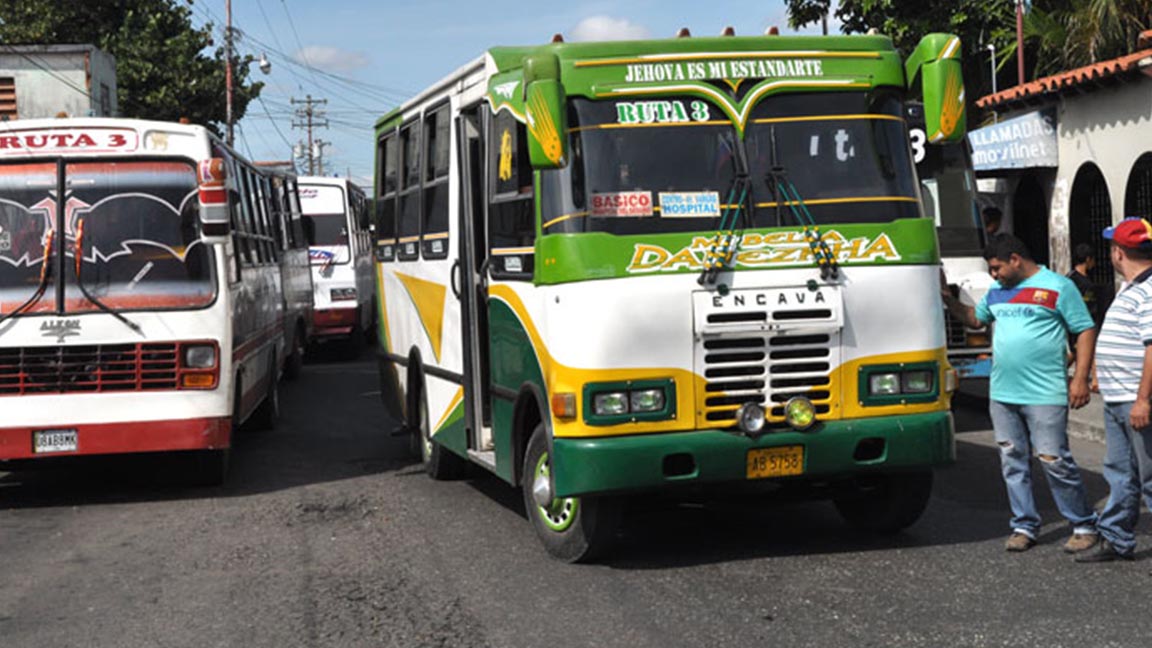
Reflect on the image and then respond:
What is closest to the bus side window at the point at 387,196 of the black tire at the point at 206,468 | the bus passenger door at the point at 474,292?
the black tire at the point at 206,468

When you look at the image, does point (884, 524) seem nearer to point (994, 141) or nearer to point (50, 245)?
point (50, 245)

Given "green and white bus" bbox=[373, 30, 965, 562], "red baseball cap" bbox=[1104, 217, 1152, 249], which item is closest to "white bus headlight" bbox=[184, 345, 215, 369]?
"green and white bus" bbox=[373, 30, 965, 562]

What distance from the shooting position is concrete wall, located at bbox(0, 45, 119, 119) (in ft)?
105

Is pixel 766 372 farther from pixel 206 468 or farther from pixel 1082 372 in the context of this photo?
pixel 206 468

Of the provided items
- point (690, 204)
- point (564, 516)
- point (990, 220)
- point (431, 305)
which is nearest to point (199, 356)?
point (431, 305)

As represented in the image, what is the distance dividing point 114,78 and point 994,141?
22.8 meters

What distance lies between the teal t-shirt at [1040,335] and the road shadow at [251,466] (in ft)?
18.8

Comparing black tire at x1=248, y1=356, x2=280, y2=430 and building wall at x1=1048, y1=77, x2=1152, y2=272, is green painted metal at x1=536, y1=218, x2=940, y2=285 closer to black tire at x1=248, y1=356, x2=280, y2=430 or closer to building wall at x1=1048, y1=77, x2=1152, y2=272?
black tire at x1=248, y1=356, x2=280, y2=430

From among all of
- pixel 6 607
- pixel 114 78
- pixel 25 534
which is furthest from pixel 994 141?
pixel 114 78

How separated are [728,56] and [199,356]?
187 inches

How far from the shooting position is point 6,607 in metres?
7.39

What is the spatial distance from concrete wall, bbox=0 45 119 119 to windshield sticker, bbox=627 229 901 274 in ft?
87.2

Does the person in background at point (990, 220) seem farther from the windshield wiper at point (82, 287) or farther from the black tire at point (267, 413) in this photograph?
the windshield wiper at point (82, 287)

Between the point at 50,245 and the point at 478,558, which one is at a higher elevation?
the point at 50,245
